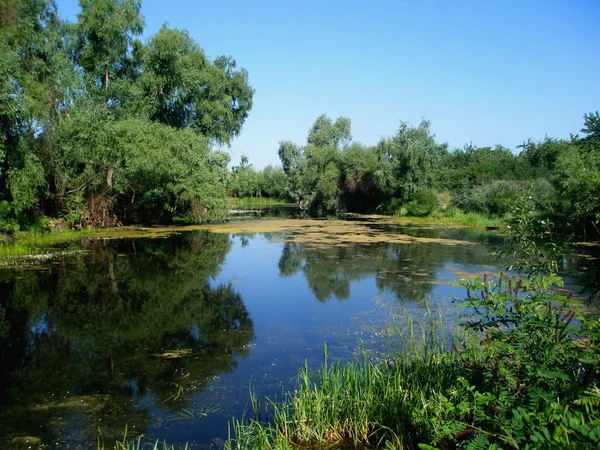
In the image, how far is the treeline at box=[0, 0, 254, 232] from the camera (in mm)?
14703

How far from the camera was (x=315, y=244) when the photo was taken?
53.3 feet

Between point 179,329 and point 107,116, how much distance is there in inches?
599

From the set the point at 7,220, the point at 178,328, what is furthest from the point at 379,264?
the point at 7,220

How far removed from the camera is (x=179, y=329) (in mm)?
6832

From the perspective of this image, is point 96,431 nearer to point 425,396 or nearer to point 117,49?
point 425,396

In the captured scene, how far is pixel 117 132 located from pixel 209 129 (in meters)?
10.7

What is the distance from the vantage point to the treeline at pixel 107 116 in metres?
14.7

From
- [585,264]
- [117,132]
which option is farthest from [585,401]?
[117,132]

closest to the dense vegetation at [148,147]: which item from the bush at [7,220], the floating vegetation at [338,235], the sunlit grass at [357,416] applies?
the bush at [7,220]

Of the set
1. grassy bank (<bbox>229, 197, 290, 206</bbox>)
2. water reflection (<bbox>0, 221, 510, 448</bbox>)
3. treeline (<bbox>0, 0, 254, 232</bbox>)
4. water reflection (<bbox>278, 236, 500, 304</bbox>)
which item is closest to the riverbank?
treeline (<bbox>0, 0, 254, 232</bbox>)

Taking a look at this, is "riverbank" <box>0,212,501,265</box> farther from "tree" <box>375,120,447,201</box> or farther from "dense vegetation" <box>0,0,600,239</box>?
"tree" <box>375,120,447,201</box>

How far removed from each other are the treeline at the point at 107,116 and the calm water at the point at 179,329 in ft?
16.8

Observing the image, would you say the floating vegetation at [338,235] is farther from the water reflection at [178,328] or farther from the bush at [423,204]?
the bush at [423,204]

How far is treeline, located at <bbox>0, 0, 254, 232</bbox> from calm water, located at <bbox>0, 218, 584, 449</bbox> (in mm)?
5131
